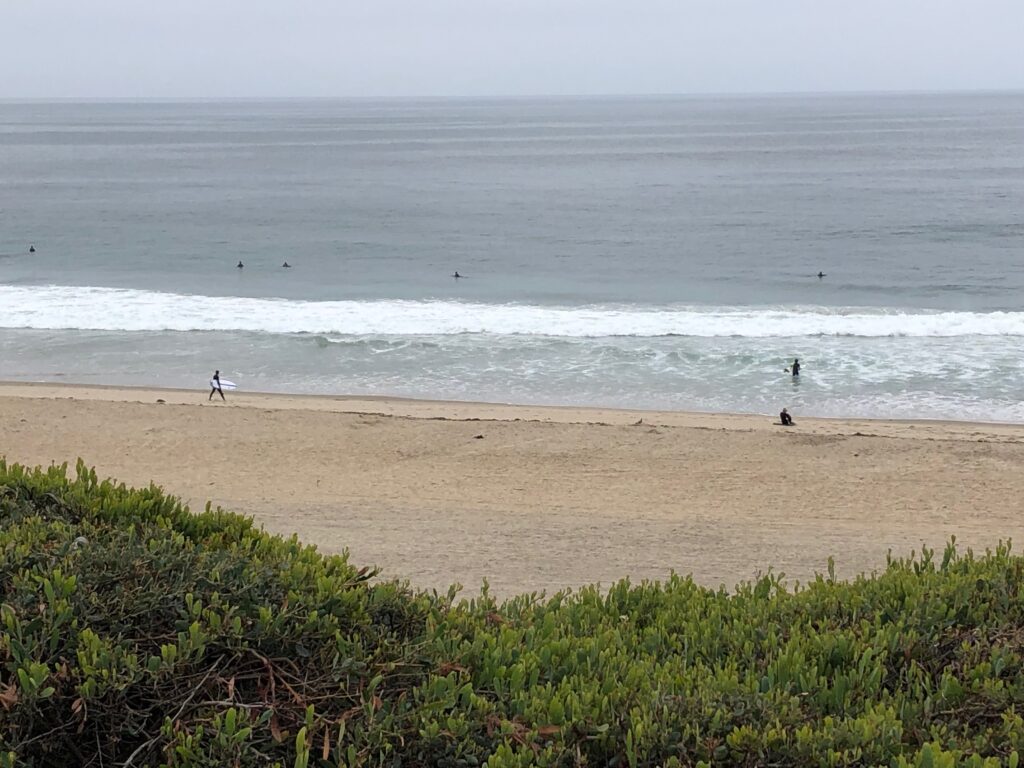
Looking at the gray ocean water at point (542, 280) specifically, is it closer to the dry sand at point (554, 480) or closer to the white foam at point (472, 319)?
the white foam at point (472, 319)

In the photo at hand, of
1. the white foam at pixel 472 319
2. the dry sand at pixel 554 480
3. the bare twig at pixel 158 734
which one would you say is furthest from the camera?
the white foam at pixel 472 319

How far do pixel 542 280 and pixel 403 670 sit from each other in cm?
3679

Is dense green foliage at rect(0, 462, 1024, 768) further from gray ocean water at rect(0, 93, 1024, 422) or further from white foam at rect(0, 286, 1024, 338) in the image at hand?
white foam at rect(0, 286, 1024, 338)

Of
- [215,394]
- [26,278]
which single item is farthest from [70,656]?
[26,278]

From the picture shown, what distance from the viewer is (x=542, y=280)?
40.2 metres

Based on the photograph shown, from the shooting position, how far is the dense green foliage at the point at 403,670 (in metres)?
3.33

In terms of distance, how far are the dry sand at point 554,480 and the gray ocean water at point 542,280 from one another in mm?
4197

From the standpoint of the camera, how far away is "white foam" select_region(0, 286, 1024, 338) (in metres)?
30.9

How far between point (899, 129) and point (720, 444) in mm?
128572

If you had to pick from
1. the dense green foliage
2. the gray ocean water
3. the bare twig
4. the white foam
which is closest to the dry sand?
the gray ocean water

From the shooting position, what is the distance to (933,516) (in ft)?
46.9

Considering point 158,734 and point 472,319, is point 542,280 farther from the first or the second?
point 158,734

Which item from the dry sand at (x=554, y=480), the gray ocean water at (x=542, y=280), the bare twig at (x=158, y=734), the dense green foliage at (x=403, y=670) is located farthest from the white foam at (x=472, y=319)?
the bare twig at (x=158, y=734)

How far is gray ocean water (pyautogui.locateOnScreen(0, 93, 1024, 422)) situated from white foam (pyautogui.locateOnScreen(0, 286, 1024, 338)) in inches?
5.9
